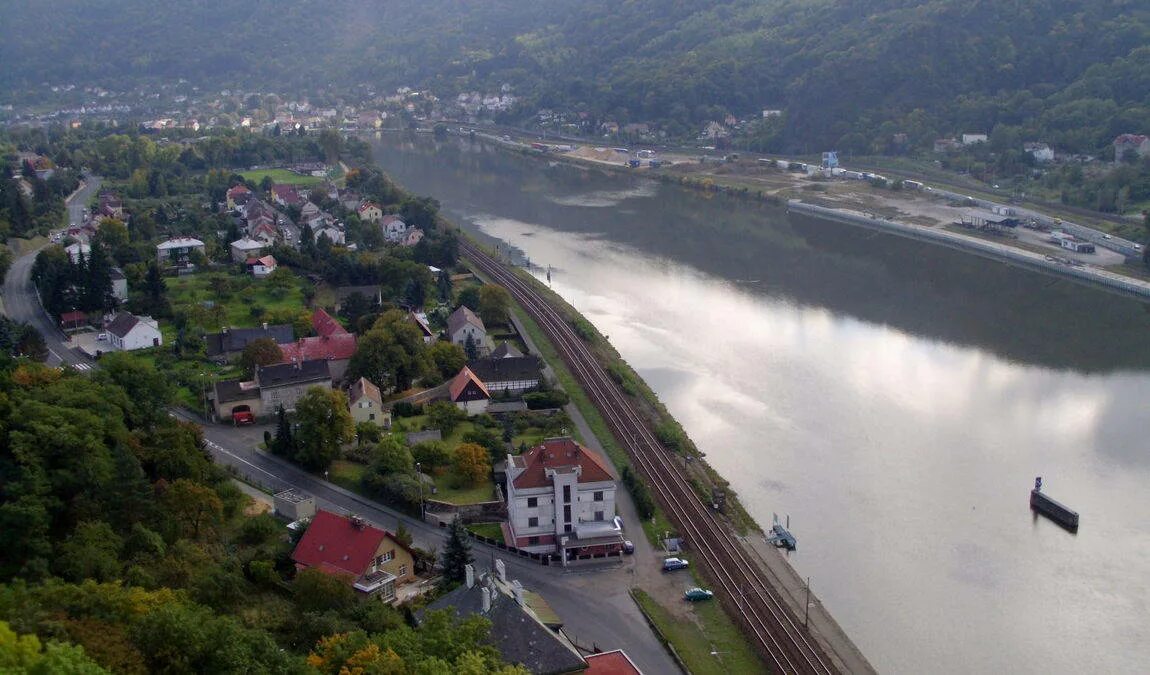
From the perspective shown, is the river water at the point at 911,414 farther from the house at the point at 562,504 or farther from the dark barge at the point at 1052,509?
the house at the point at 562,504

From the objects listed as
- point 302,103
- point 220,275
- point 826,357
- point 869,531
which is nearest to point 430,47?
point 302,103

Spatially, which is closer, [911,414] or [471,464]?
[471,464]

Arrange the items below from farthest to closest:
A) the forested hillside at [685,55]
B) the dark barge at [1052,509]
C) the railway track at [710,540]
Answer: the forested hillside at [685,55], the dark barge at [1052,509], the railway track at [710,540]

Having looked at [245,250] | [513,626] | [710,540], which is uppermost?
[245,250]

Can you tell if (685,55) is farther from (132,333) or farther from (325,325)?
(132,333)

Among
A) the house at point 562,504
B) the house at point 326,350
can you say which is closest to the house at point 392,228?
the house at point 326,350

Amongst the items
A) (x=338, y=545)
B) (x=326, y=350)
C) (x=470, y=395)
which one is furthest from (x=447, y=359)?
(x=338, y=545)

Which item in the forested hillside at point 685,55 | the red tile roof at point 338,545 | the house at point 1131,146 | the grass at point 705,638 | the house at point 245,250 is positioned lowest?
the grass at point 705,638

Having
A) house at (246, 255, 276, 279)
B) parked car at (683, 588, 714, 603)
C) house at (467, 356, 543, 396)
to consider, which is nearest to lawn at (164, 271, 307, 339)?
house at (246, 255, 276, 279)
